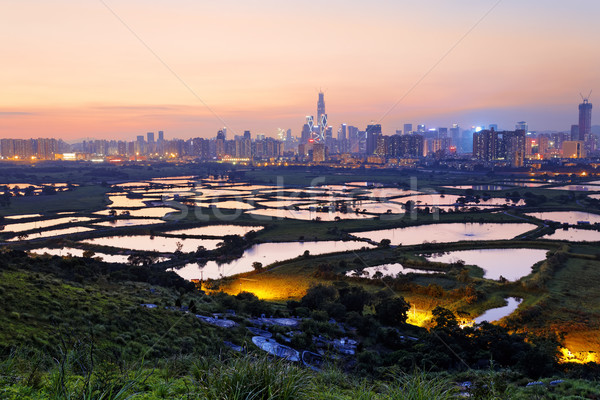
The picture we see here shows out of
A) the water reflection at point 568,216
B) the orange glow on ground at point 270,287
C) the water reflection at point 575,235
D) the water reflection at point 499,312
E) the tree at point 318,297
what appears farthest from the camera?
the water reflection at point 568,216

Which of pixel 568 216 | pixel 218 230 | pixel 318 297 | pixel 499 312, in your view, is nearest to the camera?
pixel 318 297

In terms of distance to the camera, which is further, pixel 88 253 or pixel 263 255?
pixel 263 255

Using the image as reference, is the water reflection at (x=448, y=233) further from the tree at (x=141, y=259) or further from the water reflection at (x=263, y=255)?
the tree at (x=141, y=259)

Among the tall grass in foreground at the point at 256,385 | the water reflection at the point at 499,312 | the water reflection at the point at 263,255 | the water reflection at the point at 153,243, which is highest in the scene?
the tall grass in foreground at the point at 256,385

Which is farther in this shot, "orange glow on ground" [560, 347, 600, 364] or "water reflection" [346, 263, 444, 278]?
"water reflection" [346, 263, 444, 278]

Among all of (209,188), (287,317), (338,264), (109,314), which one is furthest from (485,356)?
(209,188)

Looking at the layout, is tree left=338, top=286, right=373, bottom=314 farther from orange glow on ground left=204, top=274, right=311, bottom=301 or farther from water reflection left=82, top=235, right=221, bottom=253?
water reflection left=82, top=235, right=221, bottom=253

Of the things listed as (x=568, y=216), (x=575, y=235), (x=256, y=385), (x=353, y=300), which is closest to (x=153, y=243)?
(x=353, y=300)

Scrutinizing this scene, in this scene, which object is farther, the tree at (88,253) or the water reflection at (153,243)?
the water reflection at (153,243)

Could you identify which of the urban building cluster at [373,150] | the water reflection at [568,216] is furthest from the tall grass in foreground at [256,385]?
the urban building cluster at [373,150]

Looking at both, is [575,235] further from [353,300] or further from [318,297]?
[318,297]

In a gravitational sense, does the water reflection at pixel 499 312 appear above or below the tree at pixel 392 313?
below

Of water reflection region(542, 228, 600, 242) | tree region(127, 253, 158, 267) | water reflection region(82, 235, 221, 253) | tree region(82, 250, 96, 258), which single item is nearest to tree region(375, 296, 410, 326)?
tree region(127, 253, 158, 267)
